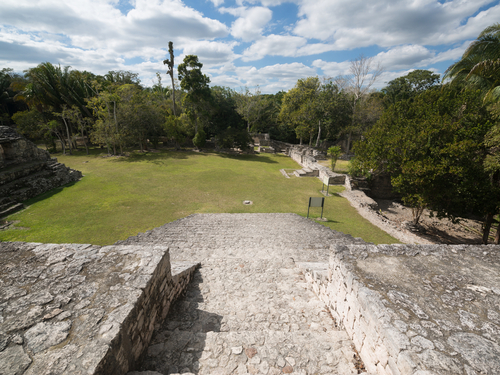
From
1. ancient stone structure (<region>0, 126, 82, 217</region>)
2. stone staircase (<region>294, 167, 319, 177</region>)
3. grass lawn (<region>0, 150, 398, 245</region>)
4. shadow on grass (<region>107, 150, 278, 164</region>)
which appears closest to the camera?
grass lawn (<region>0, 150, 398, 245</region>)

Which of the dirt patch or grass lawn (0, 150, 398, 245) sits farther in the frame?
the dirt patch

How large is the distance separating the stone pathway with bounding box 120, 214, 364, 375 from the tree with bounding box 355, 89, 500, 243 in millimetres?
5140

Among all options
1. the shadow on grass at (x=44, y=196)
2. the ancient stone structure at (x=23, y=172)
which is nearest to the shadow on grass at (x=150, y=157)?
the ancient stone structure at (x=23, y=172)

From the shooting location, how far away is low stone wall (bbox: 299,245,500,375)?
8.25 feet

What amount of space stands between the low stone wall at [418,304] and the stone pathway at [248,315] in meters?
0.50

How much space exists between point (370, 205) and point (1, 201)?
21579 mm

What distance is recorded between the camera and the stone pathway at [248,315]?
2957mm

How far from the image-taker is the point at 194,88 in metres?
28.0

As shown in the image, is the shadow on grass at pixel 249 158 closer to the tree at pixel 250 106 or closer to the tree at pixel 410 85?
the tree at pixel 250 106

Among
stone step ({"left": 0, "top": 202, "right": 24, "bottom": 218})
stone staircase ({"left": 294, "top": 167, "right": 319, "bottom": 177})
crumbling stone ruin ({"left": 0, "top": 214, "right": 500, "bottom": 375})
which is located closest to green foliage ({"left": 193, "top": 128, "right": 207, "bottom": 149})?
stone staircase ({"left": 294, "top": 167, "right": 319, "bottom": 177})

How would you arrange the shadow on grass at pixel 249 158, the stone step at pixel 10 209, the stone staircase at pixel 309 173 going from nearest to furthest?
the stone step at pixel 10 209
the stone staircase at pixel 309 173
the shadow on grass at pixel 249 158

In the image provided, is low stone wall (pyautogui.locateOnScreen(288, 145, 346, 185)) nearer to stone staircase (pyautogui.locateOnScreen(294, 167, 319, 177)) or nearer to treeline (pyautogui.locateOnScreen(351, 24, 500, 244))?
stone staircase (pyautogui.locateOnScreen(294, 167, 319, 177))

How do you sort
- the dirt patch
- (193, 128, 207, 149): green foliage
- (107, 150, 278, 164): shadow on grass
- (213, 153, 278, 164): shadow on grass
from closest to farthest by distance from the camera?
the dirt patch, (107, 150, 278, 164): shadow on grass, (213, 153, 278, 164): shadow on grass, (193, 128, 207, 149): green foliage

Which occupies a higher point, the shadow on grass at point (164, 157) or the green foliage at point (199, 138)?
the green foliage at point (199, 138)
